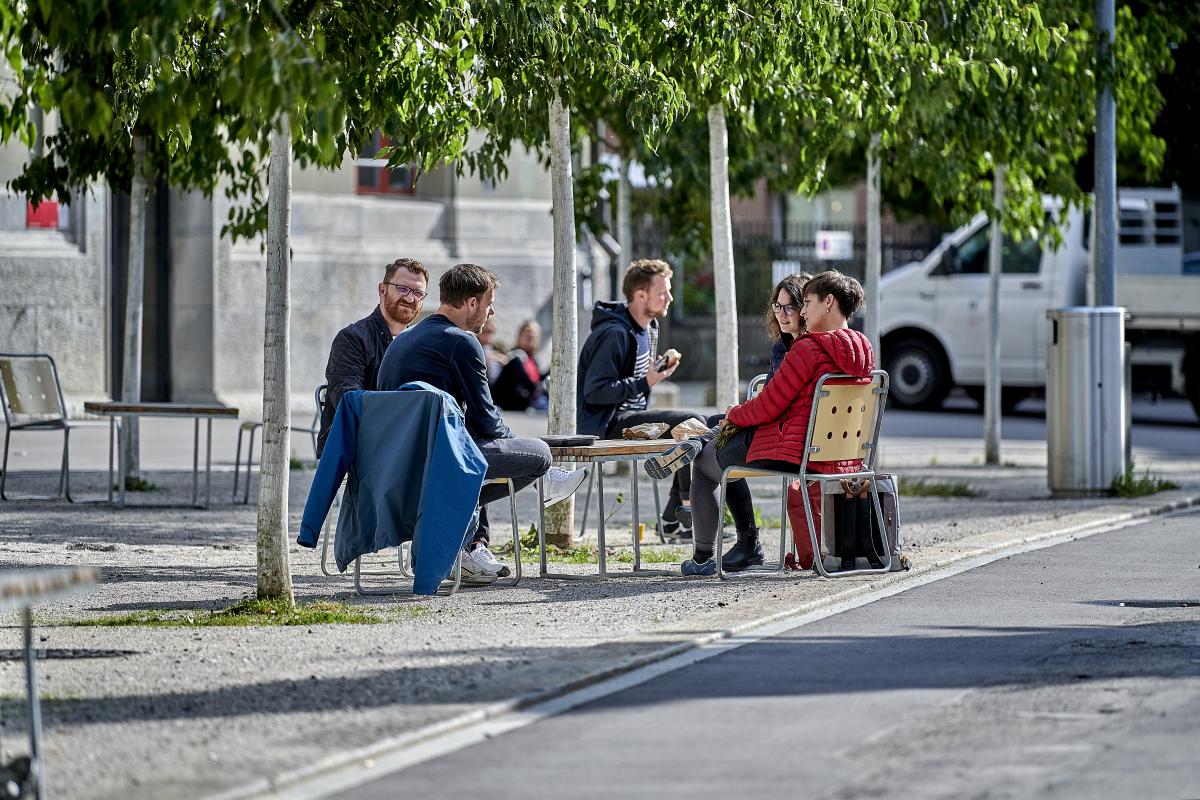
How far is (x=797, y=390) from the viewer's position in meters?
9.69

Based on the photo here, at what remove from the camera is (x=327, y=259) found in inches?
920

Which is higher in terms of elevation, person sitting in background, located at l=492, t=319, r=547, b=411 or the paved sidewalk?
person sitting in background, located at l=492, t=319, r=547, b=411

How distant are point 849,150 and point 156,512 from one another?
5.42 meters

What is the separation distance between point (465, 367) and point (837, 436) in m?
1.78

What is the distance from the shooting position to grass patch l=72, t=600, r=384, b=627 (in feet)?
27.2

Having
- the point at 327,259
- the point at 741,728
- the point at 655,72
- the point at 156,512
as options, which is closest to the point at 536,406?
the point at 327,259

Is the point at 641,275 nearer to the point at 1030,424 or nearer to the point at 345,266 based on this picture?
the point at 345,266

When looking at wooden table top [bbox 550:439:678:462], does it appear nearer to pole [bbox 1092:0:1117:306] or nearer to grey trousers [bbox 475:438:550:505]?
grey trousers [bbox 475:438:550:505]

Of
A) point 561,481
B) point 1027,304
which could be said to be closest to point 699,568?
point 561,481

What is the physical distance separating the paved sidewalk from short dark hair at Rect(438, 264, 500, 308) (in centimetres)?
134

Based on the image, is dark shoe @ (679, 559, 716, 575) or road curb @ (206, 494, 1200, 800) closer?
road curb @ (206, 494, 1200, 800)

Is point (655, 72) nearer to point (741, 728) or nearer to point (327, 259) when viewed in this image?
point (741, 728)

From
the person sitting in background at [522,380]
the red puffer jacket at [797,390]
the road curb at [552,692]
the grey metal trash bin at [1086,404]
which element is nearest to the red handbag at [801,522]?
the red puffer jacket at [797,390]

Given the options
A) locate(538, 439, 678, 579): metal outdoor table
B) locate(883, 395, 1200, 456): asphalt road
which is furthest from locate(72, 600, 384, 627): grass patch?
locate(883, 395, 1200, 456): asphalt road
